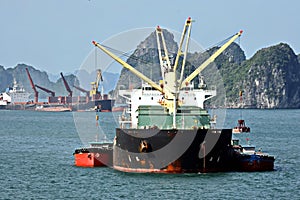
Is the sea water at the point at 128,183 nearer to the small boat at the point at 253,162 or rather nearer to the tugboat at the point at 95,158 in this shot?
the small boat at the point at 253,162

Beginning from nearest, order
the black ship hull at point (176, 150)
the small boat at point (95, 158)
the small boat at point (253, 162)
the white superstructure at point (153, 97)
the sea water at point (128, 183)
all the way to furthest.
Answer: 1. the sea water at point (128, 183)
2. the black ship hull at point (176, 150)
3. the small boat at point (253, 162)
4. the small boat at point (95, 158)
5. the white superstructure at point (153, 97)

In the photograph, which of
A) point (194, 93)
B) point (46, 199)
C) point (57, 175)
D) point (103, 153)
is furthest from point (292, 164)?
point (46, 199)

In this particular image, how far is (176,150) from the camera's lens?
2079 inches

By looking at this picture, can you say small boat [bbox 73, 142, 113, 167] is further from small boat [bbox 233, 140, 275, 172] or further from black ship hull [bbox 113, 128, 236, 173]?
small boat [bbox 233, 140, 275, 172]

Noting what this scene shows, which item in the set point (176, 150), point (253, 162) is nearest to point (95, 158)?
point (176, 150)

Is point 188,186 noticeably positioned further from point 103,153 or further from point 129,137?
point 103,153

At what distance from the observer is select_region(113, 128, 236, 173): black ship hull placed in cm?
5281

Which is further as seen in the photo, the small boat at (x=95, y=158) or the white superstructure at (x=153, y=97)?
the white superstructure at (x=153, y=97)

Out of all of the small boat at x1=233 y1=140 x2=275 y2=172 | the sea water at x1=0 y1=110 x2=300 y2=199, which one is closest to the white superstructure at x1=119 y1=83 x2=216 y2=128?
the sea water at x1=0 y1=110 x2=300 y2=199

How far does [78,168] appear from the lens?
199 feet

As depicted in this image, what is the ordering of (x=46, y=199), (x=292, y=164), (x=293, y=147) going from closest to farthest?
(x=46, y=199), (x=292, y=164), (x=293, y=147)

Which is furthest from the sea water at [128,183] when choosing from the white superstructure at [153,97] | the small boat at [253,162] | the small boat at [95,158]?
the white superstructure at [153,97]

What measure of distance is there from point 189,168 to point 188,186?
4416mm

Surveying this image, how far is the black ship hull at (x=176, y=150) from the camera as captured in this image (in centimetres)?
5281
